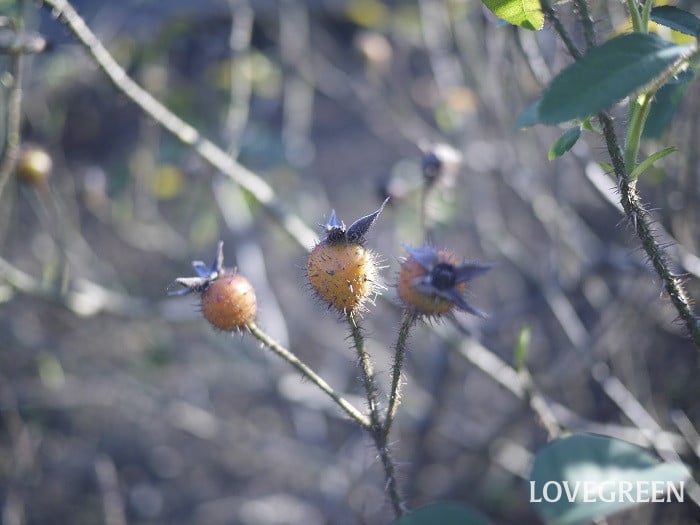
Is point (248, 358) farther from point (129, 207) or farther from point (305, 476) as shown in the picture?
point (129, 207)

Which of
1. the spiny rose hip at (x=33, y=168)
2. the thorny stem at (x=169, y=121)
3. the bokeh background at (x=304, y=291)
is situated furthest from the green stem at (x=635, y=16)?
the spiny rose hip at (x=33, y=168)

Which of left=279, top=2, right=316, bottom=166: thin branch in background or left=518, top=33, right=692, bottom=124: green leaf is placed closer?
left=518, top=33, right=692, bottom=124: green leaf

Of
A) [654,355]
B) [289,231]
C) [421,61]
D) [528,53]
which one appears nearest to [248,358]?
[289,231]

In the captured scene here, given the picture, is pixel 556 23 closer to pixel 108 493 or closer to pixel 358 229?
pixel 358 229

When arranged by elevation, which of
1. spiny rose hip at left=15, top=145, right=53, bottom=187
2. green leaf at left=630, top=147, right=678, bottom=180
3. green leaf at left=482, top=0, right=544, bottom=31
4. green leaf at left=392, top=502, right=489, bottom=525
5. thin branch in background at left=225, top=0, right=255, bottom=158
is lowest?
Answer: green leaf at left=392, top=502, right=489, bottom=525

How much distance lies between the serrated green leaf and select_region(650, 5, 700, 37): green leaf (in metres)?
0.21

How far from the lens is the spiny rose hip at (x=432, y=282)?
81 cm

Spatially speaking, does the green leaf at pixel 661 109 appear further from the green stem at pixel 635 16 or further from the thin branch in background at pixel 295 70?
the thin branch in background at pixel 295 70

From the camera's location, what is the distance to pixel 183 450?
2.67 meters

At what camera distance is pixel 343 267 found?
0.87 m

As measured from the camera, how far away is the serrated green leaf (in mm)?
653

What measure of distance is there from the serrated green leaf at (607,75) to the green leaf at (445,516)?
480mm

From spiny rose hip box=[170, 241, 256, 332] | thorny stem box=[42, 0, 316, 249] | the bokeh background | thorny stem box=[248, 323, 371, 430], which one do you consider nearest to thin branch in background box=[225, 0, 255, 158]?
the bokeh background

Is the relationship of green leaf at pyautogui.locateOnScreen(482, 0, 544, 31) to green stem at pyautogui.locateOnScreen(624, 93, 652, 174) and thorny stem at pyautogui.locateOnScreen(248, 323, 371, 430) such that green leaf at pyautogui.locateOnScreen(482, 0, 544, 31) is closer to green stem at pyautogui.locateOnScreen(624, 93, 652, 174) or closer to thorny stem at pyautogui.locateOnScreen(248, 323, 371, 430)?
green stem at pyautogui.locateOnScreen(624, 93, 652, 174)
